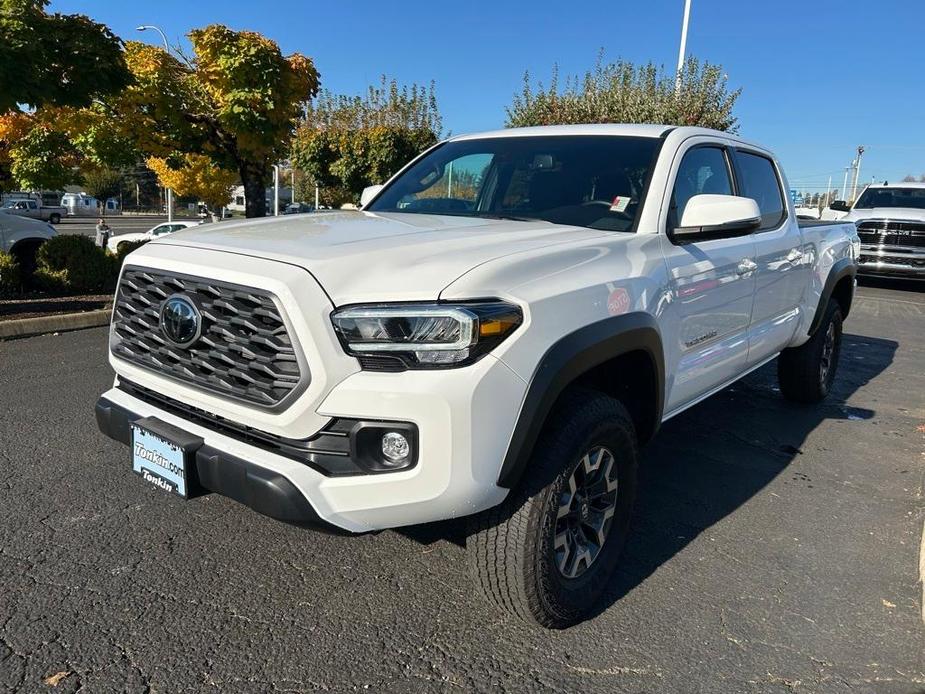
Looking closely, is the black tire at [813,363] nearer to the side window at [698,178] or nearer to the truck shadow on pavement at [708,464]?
the truck shadow on pavement at [708,464]

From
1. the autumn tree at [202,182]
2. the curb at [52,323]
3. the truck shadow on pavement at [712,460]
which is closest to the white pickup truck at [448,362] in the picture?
the truck shadow on pavement at [712,460]

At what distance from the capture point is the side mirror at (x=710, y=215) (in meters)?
2.91

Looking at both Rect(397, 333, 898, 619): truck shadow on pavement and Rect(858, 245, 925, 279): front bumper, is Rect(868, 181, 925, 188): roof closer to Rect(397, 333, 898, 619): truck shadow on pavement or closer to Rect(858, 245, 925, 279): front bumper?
Rect(858, 245, 925, 279): front bumper

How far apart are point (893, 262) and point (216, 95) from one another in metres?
12.3

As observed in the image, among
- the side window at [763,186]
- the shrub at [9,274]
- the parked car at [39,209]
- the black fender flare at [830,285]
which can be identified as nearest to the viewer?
the side window at [763,186]

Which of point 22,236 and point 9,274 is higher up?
point 22,236

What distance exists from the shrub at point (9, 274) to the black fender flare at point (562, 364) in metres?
8.68

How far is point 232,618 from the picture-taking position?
2502 mm

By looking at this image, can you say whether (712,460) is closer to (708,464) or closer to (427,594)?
(708,464)

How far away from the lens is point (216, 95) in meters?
9.83

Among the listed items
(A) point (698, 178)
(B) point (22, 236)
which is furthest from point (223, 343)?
(B) point (22, 236)

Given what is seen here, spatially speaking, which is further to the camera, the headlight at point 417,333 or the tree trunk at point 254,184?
the tree trunk at point 254,184

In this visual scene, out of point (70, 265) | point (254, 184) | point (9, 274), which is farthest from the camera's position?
point (254, 184)

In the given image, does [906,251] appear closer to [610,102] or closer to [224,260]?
[610,102]
